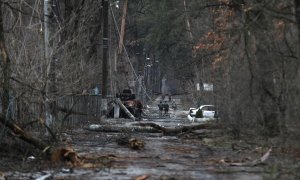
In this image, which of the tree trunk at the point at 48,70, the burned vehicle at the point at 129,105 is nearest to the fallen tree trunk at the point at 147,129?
the tree trunk at the point at 48,70

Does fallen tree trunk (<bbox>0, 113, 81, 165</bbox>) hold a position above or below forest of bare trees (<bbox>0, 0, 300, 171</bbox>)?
below

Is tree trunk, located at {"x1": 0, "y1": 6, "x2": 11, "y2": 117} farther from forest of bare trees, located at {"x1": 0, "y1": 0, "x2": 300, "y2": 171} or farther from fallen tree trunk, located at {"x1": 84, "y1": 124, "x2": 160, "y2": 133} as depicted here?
fallen tree trunk, located at {"x1": 84, "y1": 124, "x2": 160, "y2": 133}

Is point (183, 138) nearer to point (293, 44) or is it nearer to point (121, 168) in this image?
point (293, 44)

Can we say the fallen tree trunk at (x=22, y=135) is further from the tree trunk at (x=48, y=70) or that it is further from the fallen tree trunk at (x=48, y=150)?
the tree trunk at (x=48, y=70)

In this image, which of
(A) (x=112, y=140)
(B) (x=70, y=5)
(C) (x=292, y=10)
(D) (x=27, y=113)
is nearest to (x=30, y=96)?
(D) (x=27, y=113)

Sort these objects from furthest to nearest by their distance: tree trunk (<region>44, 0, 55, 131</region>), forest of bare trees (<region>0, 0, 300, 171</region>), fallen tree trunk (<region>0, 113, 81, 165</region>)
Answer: tree trunk (<region>44, 0, 55, 131</region>)
forest of bare trees (<region>0, 0, 300, 171</region>)
fallen tree trunk (<region>0, 113, 81, 165</region>)

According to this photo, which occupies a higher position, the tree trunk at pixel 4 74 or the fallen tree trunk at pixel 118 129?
the tree trunk at pixel 4 74

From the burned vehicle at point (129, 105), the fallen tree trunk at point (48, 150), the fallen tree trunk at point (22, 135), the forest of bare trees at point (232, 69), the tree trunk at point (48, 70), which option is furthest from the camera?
the burned vehicle at point (129, 105)

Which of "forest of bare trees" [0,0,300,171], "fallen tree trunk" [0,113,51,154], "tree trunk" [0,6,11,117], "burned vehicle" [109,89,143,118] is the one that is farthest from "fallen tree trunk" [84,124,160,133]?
"burned vehicle" [109,89,143,118]

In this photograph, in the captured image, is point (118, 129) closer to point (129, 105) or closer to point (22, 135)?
point (22, 135)

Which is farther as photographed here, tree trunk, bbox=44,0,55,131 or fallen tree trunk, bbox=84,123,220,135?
fallen tree trunk, bbox=84,123,220,135

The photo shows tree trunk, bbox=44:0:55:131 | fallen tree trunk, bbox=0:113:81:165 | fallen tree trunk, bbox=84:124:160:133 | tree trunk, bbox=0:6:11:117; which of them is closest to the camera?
fallen tree trunk, bbox=0:113:81:165

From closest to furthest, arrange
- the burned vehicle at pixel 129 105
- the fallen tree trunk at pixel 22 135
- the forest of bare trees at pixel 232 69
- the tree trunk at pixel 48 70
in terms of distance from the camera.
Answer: the fallen tree trunk at pixel 22 135
the forest of bare trees at pixel 232 69
the tree trunk at pixel 48 70
the burned vehicle at pixel 129 105

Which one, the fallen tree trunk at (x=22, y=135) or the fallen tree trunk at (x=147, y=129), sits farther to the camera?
the fallen tree trunk at (x=147, y=129)
